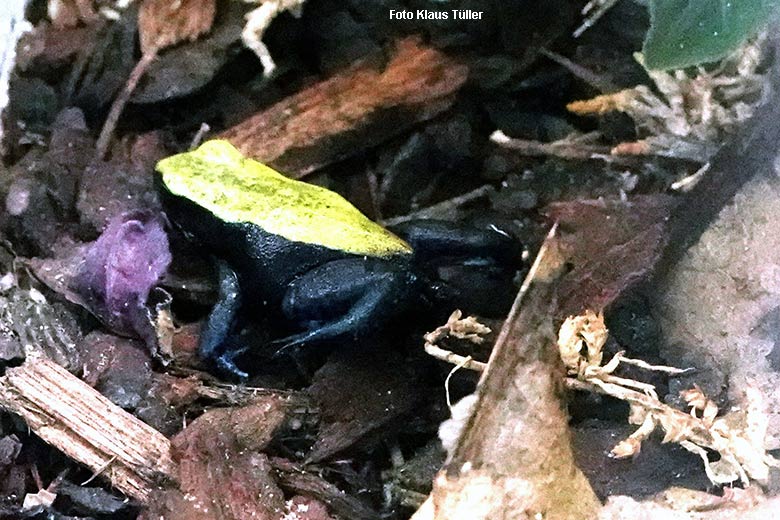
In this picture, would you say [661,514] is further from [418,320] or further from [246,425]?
[246,425]

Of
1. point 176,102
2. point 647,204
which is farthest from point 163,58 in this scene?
point 647,204

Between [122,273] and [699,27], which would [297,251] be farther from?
[699,27]

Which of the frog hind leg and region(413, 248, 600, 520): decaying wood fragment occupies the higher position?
region(413, 248, 600, 520): decaying wood fragment

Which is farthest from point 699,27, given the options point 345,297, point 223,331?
point 223,331

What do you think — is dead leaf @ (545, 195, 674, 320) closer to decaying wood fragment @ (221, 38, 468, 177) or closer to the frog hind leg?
decaying wood fragment @ (221, 38, 468, 177)

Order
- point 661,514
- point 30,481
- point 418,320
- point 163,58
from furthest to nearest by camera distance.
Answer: point 163,58
point 418,320
point 30,481
point 661,514

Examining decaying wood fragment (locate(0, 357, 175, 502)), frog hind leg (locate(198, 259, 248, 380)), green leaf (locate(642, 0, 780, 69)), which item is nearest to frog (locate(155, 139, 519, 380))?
frog hind leg (locate(198, 259, 248, 380))

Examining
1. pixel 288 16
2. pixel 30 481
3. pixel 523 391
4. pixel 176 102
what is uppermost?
pixel 288 16
